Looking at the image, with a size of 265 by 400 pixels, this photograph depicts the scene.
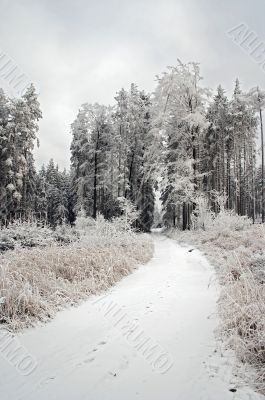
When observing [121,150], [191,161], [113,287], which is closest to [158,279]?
[113,287]

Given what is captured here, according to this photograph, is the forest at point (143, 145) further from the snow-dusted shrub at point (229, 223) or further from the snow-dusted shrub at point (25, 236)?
the snow-dusted shrub at point (25, 236)

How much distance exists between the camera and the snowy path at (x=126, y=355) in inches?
117

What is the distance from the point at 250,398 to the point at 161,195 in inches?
1559

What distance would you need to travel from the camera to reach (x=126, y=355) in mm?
3742

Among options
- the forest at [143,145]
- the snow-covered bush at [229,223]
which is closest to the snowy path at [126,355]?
the snow-covered bush at [229,223]

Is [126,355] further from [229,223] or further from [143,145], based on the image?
[143,145]

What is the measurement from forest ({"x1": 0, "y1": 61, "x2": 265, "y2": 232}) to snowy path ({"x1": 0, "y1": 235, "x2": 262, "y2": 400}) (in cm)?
1544

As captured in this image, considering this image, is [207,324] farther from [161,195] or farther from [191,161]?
[161,195]

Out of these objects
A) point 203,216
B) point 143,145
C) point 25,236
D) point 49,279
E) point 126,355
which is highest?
point 143,145

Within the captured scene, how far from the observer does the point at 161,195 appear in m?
42.2

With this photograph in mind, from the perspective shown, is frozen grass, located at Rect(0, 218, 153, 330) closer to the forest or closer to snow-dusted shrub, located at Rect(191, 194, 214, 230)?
snow-dusted shrub, located at Rect(191, 194, 214, 230)

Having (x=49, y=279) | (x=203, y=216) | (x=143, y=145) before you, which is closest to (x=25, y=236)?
(x=49, y=279)

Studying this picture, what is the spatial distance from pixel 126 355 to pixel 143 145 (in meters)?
27.6

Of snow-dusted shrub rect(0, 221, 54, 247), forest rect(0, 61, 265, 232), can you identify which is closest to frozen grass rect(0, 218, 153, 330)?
snow-dusted shrub rect(0, 221, 54, 247)
